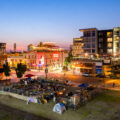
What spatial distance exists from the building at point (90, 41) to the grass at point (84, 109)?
166 feet

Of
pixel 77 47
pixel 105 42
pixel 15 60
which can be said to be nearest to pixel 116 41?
pixel 105 42

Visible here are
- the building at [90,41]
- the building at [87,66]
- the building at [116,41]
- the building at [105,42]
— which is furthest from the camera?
the building at [105,42]

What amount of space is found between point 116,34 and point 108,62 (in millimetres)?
24897

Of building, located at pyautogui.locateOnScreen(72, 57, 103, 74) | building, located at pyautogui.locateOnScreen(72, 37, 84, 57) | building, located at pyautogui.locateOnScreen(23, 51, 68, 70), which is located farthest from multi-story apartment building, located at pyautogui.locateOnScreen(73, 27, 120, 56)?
building, located at pyautogui.locateOnScreen(72, 37, 84, 57)

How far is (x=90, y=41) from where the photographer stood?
241 feet

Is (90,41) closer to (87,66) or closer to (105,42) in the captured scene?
(105,42)

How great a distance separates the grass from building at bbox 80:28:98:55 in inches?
1991

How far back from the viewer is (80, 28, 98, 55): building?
72.2 m

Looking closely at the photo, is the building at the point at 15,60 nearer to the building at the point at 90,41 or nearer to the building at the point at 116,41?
the building at the point at 90,41

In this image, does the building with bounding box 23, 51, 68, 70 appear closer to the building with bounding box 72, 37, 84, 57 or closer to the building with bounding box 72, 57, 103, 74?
the building with bounding box 72, 57, 103, 74

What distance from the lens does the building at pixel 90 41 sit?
237 feet

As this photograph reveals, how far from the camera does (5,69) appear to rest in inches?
1626

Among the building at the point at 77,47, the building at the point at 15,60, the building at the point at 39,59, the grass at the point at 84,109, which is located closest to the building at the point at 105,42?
the building at the point at 39,59

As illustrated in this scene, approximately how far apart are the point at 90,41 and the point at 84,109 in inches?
2263
